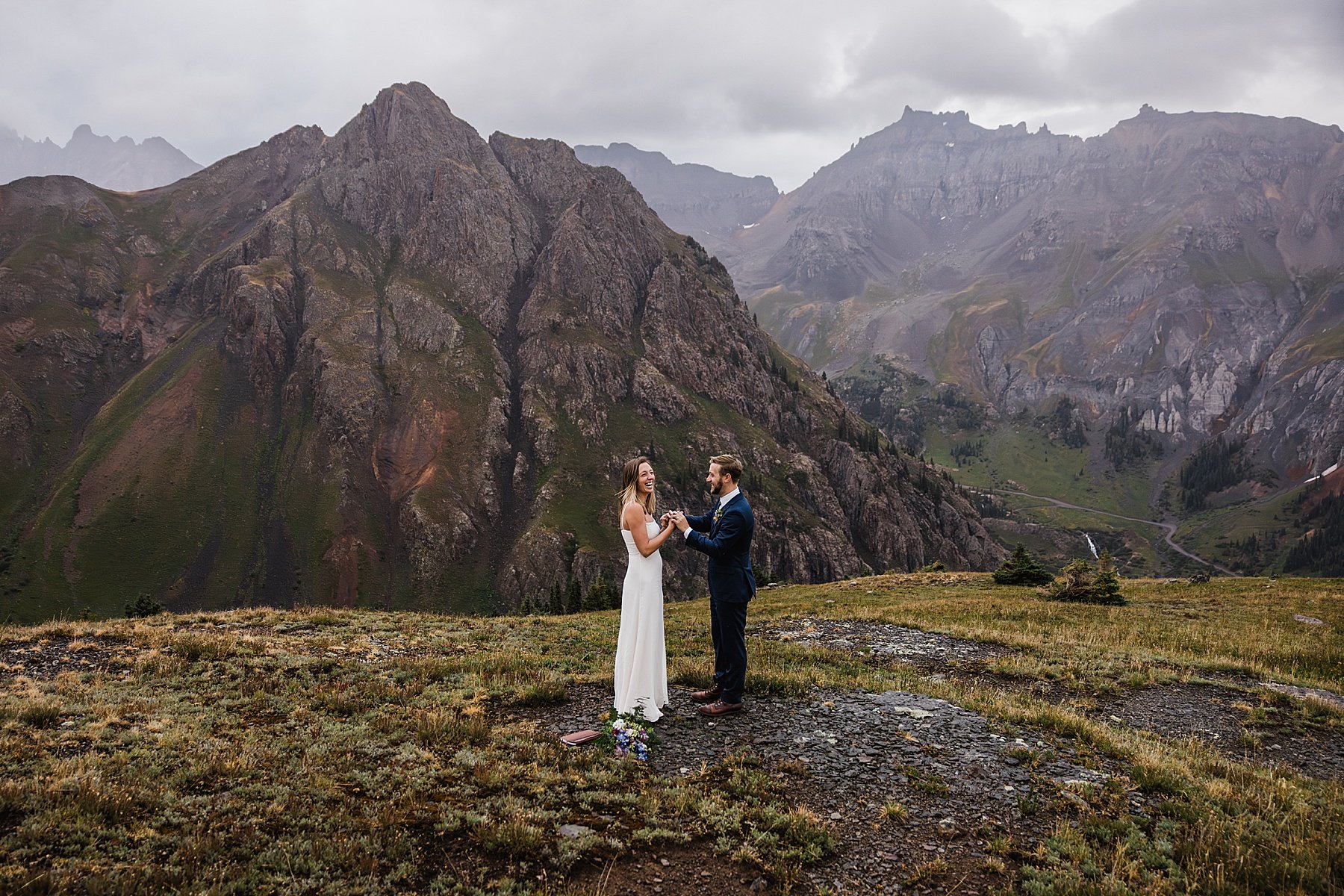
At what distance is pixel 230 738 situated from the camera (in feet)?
36.4

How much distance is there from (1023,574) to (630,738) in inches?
1586

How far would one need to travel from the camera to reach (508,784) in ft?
32.0

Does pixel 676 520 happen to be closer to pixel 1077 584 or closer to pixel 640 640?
pixel 640 640

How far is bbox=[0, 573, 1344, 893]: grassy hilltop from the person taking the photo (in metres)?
7.38

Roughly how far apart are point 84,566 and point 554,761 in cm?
19410

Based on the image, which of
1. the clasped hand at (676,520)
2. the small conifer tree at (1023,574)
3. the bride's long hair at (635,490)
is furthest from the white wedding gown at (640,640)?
the small conifer tree at (1023,574)

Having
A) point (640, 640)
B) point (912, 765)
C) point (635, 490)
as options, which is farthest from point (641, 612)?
point (912, 765)

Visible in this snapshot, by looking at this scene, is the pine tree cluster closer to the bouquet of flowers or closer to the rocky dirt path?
the rocky dirt path

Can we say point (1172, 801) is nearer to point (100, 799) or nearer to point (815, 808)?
point (815, 808)

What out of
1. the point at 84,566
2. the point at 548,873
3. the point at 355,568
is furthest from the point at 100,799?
the point at 84,566

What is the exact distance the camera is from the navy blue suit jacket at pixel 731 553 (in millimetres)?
12797

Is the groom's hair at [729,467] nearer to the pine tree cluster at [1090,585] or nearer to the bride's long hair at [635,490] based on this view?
the bride's long hair at [635,490]

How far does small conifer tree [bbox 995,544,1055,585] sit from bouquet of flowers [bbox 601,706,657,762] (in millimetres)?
38149

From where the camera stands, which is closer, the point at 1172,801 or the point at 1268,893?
the point at 1268,893
